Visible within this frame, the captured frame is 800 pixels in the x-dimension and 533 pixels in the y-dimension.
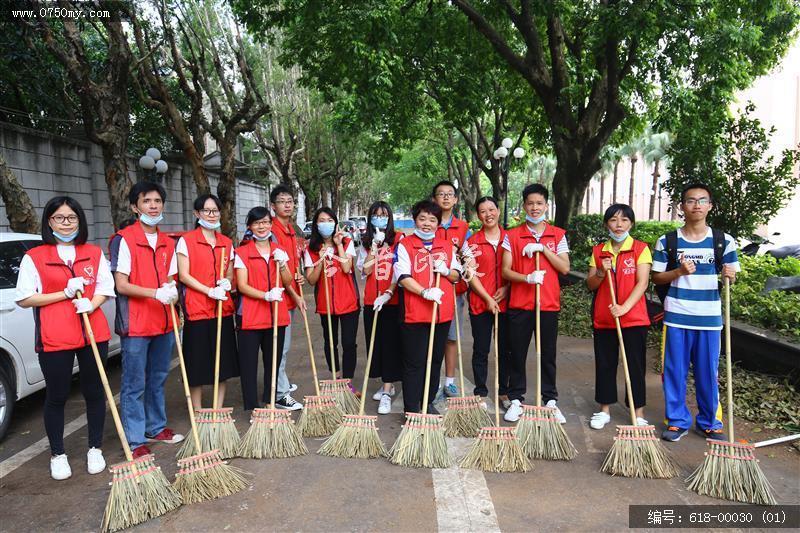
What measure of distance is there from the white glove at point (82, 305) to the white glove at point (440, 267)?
2.31 metres

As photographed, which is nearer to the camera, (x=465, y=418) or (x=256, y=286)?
(x=465, y=418)

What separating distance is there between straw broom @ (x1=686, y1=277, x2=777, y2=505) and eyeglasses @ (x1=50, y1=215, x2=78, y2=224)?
420 cm

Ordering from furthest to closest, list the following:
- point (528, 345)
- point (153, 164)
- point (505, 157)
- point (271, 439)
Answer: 1. point (505, 157)
2. point (153, 164)
3. point (528, 345)
4. point (271, 439)

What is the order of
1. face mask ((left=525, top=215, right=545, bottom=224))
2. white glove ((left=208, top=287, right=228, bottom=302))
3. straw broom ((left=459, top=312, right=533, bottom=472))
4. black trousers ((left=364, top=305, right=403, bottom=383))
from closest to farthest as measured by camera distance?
1. straw broom ((left=459, top=312, right=533, bottom=472))
2. white glove ((left=208, top=287, right=228, bottom=302))
3. face mask ((left=525, top=215, right=545, bottom=224))
4. black trousers ((left=364, top=305, right=403, bottom=383))

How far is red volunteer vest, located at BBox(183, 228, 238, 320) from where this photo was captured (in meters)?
4.03

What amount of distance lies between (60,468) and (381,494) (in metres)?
2.12

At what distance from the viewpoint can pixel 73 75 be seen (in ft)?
25.4

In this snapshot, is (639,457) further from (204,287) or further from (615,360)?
(204,287)

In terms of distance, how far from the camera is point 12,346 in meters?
4.13

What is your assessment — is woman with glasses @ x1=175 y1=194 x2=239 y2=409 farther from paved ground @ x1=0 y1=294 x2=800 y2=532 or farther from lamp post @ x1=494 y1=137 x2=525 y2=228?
lamp post @ x1=494 y1=137 x2=525 y2=228

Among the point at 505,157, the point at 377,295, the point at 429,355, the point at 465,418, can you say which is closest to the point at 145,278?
the point at 377,295

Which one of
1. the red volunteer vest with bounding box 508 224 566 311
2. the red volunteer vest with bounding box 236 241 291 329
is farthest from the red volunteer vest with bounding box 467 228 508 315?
the red volunteer vest with bounding box 236 241 291 329

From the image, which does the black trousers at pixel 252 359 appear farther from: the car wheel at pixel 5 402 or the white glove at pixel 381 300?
the car wheel at pixel 5 402

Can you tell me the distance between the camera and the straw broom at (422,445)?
11.8 ft
